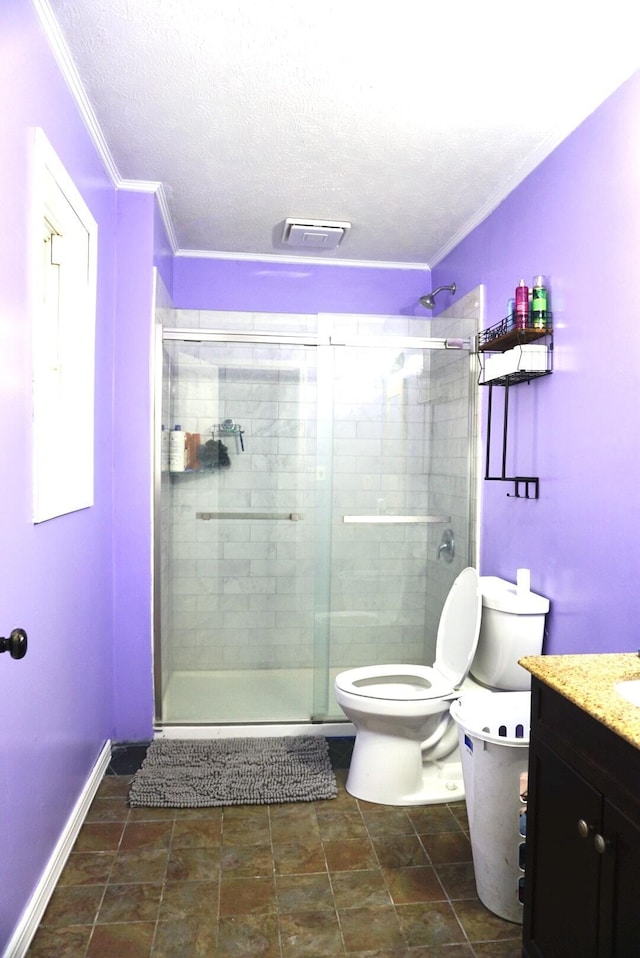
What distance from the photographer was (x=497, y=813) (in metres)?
1.78

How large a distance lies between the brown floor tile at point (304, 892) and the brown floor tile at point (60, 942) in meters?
0.54

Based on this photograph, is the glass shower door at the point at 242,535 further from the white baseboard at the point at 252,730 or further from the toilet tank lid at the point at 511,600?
the toilet tank lid at the point at 511,600

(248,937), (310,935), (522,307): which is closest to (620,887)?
(310,935)

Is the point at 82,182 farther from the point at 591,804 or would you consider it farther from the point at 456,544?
the point at 591,804

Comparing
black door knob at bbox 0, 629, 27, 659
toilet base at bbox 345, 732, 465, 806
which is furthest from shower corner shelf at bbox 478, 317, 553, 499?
black door knob at bbox 0, 629, 27, 659

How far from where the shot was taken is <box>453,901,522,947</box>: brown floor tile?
172 cm

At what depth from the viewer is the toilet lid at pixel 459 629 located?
2455 millimetres

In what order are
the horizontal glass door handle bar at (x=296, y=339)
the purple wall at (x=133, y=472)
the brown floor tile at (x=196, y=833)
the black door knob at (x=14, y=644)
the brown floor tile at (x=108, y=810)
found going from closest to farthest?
the black door knob at (x=14, y=644) < the brown floor tile at (x=196, y=833) < the brown floor tile at (x=108, y=810) < the purple wall at (x=133, y=472) < the horizontal glass door handle bar at (x=296, y=339)

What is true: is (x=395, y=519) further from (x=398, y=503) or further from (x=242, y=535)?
(x=242, y=535)

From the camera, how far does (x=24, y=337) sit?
1.62 meters

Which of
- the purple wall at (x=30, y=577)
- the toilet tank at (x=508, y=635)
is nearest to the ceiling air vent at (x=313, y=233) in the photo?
the purple wall at (x=30, y=577)

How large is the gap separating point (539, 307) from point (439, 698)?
148cm

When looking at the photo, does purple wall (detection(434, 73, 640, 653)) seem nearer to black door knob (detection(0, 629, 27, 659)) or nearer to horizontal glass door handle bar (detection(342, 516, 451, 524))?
horizontal glass door handle bar (detection(342, 516, 451, 524))

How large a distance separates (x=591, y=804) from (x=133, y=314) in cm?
245
